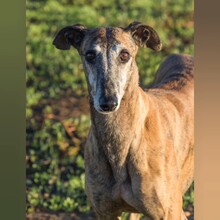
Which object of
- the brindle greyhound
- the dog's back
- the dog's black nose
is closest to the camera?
the dog's black nose

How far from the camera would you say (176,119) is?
12.5ft

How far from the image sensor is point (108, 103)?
10.5 feet

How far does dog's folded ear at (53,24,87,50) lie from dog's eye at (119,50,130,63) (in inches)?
10.5

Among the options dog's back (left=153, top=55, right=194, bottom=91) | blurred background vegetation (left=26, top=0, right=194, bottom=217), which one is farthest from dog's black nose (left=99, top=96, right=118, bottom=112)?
blurred background vegetation (left=26, top=0, right=194, bottom=217)

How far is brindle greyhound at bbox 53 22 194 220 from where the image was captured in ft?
10.9

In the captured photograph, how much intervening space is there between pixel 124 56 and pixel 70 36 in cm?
36

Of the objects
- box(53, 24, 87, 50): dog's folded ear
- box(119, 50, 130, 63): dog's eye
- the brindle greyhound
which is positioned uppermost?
box(53, 24, 87, 50): dog's folded ear

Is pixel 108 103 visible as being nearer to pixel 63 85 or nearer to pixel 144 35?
pixel 144 35

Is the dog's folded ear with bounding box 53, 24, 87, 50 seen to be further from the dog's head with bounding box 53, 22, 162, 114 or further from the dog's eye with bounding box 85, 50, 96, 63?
the dog's eye with bounding box 85, 50, 96, 63

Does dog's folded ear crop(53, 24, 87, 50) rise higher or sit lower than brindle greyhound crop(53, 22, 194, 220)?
higher

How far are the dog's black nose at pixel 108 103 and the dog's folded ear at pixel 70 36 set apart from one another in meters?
0.44

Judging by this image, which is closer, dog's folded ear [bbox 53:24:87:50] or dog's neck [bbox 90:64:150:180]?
dog's neck [bbox 90:64:150:180]

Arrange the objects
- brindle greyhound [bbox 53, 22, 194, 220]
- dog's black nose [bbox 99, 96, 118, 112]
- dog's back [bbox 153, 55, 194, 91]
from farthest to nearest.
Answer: dog's back [bbox 153, 55, 194, 91], brindle greyhound [bbox 53, 22, 194, 220], dog's black nose [bbox 99, 96, 118, 112]
